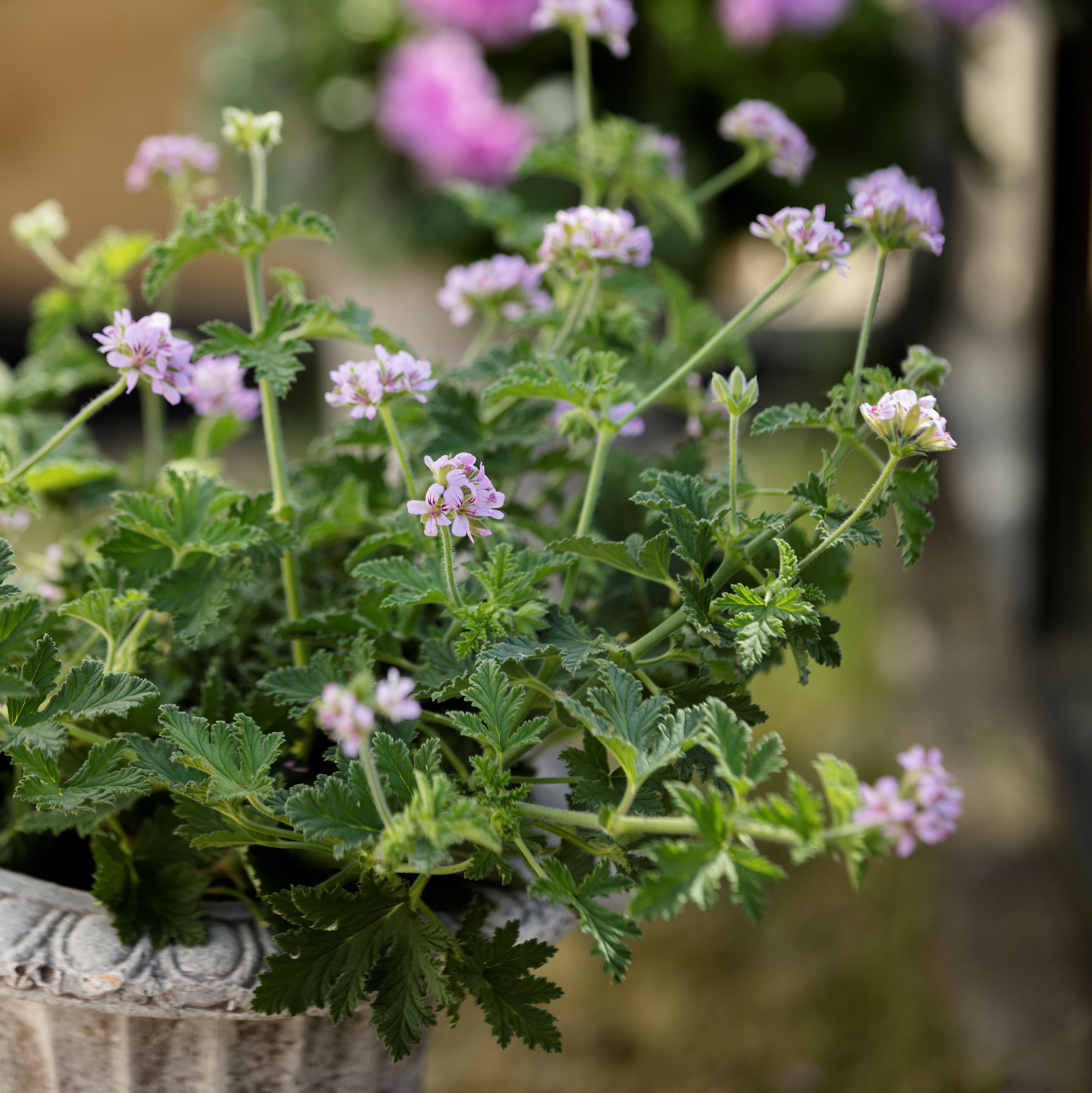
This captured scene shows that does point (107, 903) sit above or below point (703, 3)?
below

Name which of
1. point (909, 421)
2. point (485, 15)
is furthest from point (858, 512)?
point (485, 15)

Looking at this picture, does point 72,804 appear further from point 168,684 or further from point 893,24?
point 893,24

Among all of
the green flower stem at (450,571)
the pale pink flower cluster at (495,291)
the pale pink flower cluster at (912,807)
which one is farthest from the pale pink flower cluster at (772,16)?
the pale pink flower cluster at (912,807)

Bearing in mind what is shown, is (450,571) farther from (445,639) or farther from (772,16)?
(772,16)

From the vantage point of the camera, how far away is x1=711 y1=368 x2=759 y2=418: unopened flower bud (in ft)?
1.95

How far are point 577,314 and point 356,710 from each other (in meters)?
0.42

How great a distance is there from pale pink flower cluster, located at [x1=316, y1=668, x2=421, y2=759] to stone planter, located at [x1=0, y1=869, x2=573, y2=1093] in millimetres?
231

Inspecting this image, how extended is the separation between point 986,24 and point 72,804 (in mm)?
2396

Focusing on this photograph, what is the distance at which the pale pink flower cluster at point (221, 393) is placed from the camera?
0.83 metres

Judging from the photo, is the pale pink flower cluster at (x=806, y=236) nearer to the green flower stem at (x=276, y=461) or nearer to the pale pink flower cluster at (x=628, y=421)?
the pale pink flower cluster at (x=628, y=421)

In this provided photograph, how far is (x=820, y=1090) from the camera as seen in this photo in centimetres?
134

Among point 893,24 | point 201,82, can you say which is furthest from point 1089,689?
point 201,82

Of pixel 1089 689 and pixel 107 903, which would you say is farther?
pixel 1089 689

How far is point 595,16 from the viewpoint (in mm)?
838
